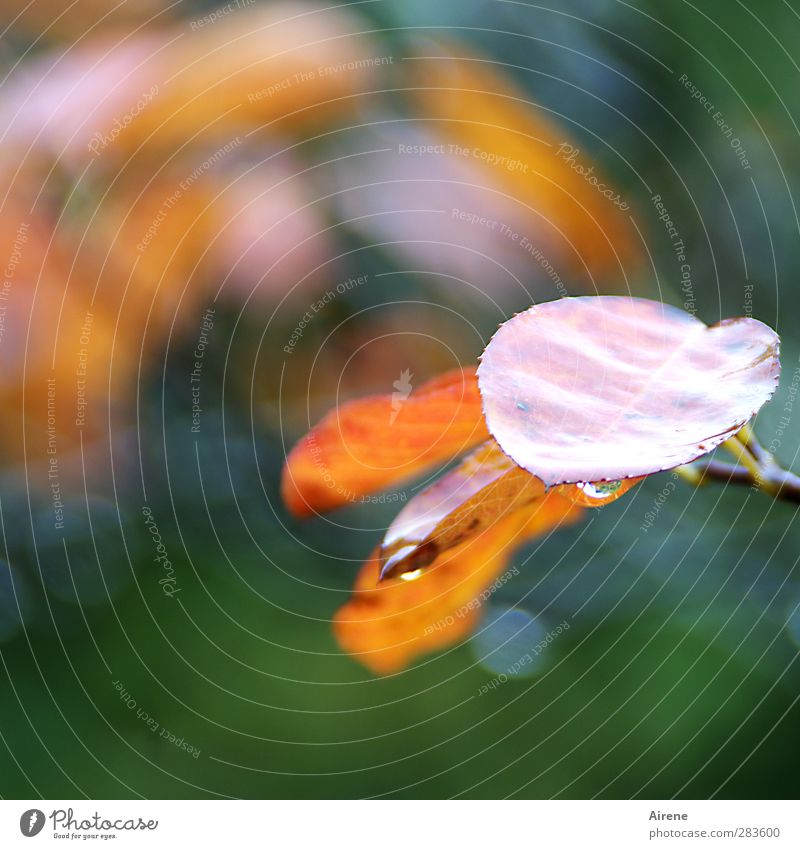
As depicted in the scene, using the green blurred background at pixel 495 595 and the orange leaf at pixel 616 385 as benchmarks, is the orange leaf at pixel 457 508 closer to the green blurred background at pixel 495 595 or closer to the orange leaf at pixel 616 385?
the orange leaf at pixel 616 385

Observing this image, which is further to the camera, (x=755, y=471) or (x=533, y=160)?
(x=533, y=160)

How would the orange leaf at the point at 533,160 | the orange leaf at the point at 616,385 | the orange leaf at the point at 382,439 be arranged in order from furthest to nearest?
1. the orange leaf at the point at 533,160
2. the orange leaf at the point at 382,439
3. the orange leaf at the point at 616,385

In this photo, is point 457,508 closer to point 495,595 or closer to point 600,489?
point 600,489

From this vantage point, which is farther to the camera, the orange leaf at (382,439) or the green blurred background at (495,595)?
the green blurred background at (495,595)

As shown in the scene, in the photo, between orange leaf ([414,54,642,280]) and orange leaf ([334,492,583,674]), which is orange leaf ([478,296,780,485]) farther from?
orange leaf ([414,54,642,280])

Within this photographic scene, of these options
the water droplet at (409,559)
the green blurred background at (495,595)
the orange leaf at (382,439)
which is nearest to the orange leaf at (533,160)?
the green blurred background at (495,595)

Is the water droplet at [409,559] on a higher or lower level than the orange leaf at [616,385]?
A: lower

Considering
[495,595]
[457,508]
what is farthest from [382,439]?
[495,595]
